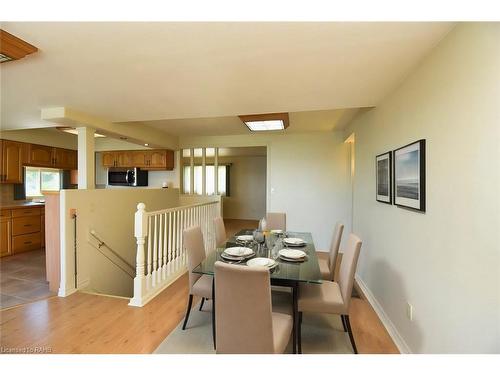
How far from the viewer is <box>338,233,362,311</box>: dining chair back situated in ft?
5.55

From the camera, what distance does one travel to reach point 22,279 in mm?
3125

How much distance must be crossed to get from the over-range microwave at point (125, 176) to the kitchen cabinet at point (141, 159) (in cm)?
13

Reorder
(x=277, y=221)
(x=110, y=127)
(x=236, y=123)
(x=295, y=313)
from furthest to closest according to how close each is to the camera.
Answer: (x=236, y=123)
(x=277, y=221)
(x=110, y=127)
(x=295, y=313)

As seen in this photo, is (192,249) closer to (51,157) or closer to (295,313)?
(295,313)

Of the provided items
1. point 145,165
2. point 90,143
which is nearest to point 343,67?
point 90,143

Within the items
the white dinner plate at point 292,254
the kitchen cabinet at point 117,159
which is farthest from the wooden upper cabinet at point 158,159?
the white dinner plate at point 292,254

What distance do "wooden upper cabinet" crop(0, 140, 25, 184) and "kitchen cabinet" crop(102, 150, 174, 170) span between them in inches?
54.2

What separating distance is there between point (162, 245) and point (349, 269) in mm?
2459

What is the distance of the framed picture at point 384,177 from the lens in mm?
2131

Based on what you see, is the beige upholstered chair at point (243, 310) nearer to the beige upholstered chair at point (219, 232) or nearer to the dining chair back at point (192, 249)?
the dining chair back at point (192, 249)

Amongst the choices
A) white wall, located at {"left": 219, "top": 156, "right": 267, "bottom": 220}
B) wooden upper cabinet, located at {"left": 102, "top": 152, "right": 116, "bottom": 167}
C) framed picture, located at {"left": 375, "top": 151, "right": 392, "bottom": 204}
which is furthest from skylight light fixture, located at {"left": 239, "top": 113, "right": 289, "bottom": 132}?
white wall, located at {"left": 219, "top": 156, "right": 267, "bottom": 220}

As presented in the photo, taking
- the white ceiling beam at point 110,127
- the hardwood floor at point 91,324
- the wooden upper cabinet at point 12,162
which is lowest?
the hardwood floor at point 91,324

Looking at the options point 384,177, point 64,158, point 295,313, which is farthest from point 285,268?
point 64,158

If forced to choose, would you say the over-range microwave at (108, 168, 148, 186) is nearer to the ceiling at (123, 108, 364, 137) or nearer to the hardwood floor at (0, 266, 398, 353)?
the ceiling at (123, 108, 364, 137)
